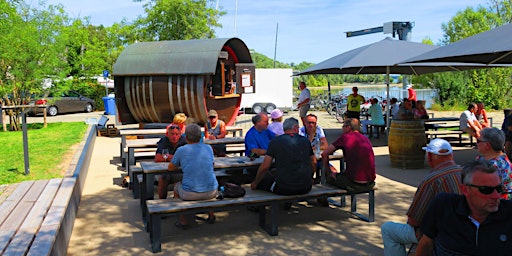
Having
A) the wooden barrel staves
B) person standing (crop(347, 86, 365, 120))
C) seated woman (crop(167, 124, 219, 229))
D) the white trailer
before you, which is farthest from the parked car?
seated woman (crop(167, 124, 219, 229))

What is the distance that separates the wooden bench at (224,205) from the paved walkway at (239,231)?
142mm

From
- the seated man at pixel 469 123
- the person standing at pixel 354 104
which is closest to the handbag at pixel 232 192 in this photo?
the seated man at pixel 469 123

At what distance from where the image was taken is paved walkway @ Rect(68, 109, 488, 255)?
4840mm

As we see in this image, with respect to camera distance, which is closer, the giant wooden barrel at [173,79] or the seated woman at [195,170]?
the seated woman at [195,170]

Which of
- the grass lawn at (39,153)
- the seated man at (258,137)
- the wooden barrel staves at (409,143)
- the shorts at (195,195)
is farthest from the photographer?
the wooden barrel staves at (409,143)

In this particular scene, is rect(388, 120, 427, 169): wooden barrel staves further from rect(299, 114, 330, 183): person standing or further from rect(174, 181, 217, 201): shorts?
rect(174, 181, 217, 201): shorts

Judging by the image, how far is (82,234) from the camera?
538cm

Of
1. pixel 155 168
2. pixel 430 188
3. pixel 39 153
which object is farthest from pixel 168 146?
pixel 39 153

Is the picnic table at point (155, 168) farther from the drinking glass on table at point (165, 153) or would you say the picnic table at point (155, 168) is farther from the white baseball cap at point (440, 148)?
the white baseball cap at point (440, 148)

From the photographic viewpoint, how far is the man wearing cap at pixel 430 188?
3570 millimetres

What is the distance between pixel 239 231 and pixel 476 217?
3.17 metres

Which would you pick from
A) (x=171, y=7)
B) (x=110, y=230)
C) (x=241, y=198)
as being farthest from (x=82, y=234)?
(x=171, y=7)

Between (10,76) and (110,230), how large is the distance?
39.5 feet

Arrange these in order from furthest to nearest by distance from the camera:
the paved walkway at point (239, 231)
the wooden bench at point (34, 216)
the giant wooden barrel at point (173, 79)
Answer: the giant wooden barrel at point (173, 79)
the paved walkway at point (239, 231)
the wooden bench at point (34, 216)
